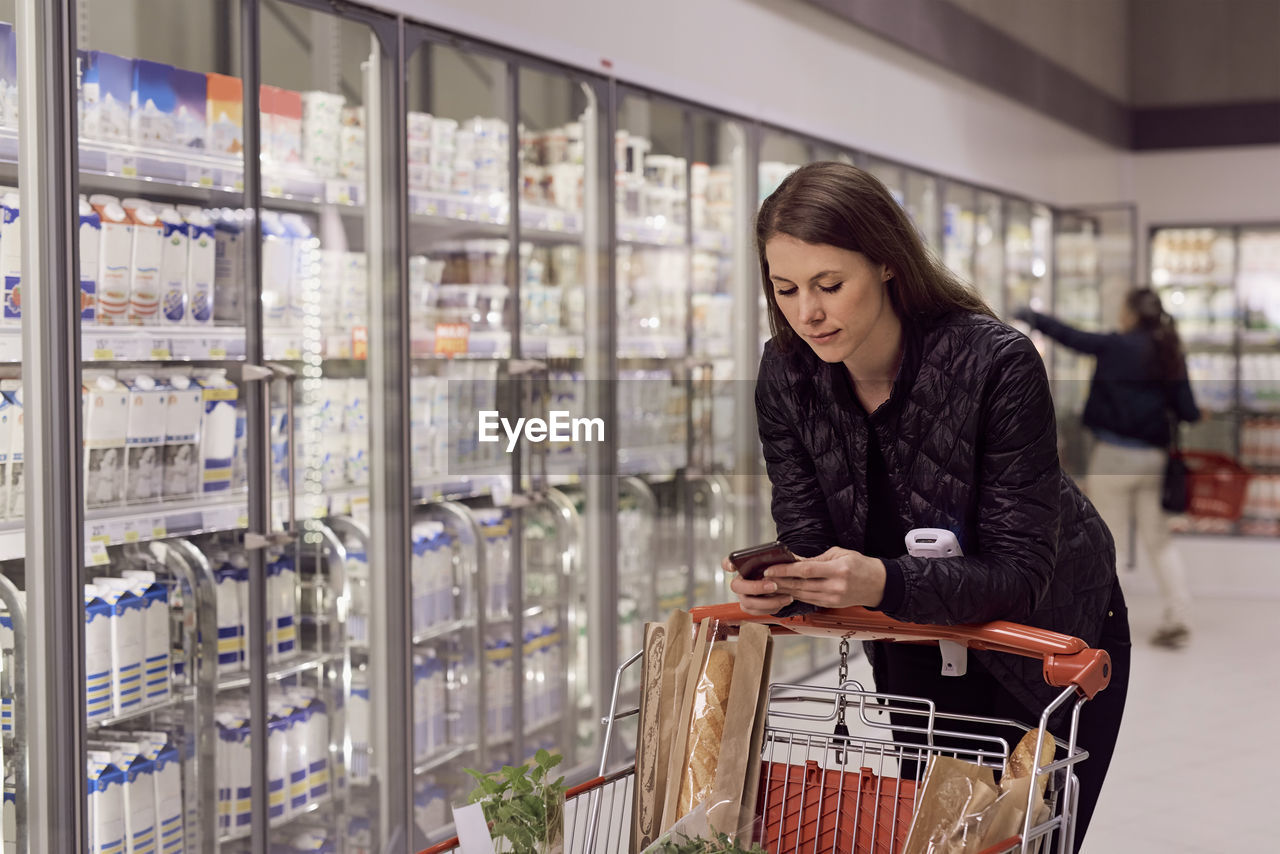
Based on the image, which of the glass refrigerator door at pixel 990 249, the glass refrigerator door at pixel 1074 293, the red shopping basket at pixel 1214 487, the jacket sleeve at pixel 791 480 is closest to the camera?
the jacket sleeve at pixel 791 480

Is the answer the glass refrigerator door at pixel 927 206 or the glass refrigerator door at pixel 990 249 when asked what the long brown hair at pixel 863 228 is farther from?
the glass refrigerator door at pixel 990 249

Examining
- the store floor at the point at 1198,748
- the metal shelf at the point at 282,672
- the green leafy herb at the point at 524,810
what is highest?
the green leafy herb at the point at 524,810

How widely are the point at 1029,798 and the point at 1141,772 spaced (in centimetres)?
330

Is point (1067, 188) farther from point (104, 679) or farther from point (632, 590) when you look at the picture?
point (104, 679)

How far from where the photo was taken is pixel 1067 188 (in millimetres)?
7879

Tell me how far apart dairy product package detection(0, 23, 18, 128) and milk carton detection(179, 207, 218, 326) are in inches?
20.6

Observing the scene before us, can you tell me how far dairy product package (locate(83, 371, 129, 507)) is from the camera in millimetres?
2680

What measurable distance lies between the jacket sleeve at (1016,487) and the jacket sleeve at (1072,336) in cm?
493

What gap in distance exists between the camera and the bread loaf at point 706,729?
5.02 feet

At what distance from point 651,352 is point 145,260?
1932 mm

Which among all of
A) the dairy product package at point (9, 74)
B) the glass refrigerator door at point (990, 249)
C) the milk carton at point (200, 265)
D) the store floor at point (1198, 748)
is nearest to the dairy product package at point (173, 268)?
the milk carton at point (200, 265)

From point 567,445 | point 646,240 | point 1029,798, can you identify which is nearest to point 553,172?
point 646,240

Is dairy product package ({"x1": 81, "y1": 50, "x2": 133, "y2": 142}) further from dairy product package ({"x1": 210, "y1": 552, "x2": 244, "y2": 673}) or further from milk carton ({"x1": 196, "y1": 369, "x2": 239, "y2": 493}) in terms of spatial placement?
dairy product package ({"x1": 210, "y1": 552, "x2": 244, "y2": 673})

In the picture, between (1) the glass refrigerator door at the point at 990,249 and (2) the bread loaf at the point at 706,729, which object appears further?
(1) the glass refrigerator door at the point at 990,249
